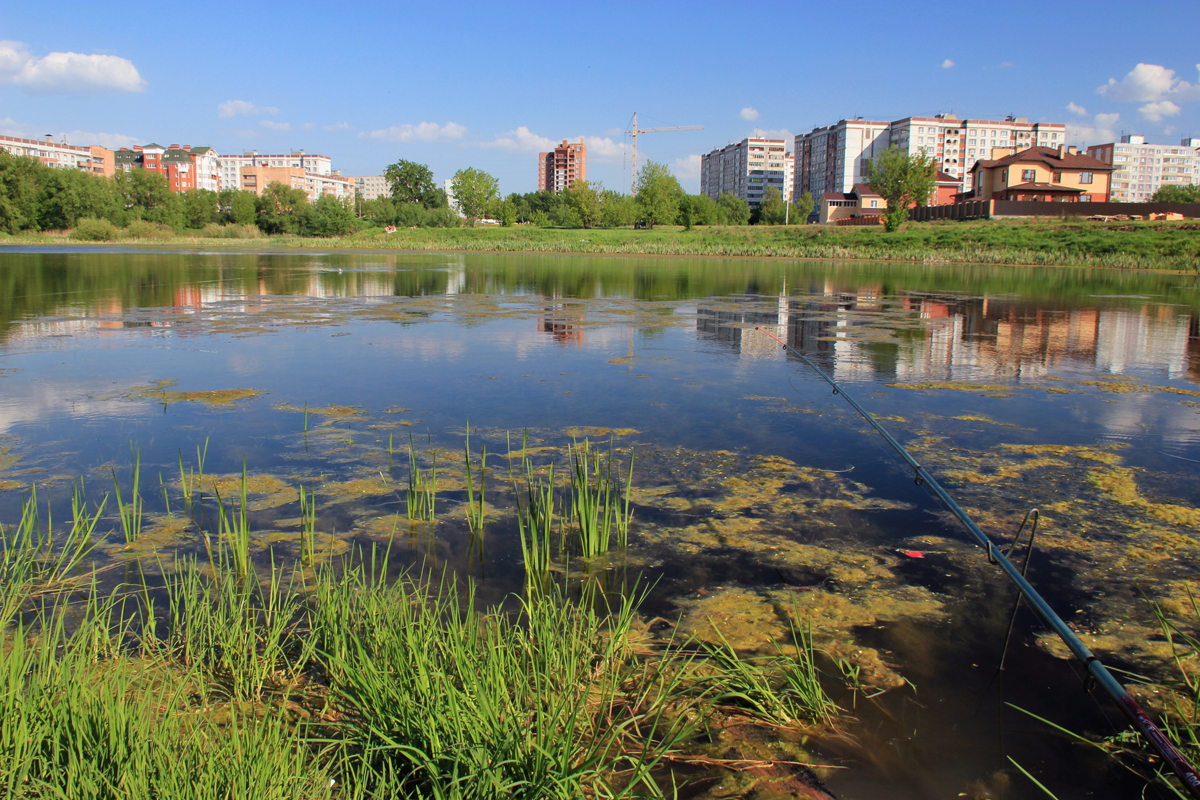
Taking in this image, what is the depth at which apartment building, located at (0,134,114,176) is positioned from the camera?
120 m

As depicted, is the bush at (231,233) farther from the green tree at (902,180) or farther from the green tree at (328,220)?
the green tree at (902,180)

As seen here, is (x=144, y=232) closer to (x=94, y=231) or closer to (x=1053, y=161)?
(x=94, y=231)

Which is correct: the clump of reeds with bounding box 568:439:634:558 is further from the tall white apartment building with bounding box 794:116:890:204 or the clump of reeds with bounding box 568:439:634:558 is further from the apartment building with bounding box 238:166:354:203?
the apartment building with bounding box 238:166:354:203

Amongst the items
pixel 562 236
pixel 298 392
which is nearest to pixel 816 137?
pixel 562 236

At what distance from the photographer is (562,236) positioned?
5725 cm

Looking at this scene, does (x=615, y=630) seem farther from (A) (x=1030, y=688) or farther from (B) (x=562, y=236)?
(B) (x=562, y=236)

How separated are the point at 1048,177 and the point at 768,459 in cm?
6193

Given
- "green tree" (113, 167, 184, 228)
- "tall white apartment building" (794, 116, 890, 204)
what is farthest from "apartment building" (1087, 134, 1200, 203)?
"green tree" (113, 167, 184, 228)

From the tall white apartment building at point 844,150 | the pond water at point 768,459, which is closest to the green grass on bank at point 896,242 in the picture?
the pond water at point 768,459

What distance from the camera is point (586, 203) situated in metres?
72.9

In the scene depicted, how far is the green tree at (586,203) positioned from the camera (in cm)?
7300

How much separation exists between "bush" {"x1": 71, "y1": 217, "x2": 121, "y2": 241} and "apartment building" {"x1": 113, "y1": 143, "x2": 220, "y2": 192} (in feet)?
264

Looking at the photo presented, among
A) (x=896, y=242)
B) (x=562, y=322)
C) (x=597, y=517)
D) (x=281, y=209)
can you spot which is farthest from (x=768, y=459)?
(x=281, y=209)

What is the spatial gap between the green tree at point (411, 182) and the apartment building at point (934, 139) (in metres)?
57.4
